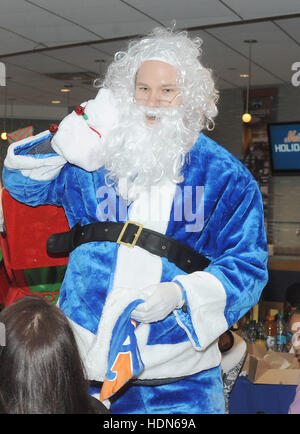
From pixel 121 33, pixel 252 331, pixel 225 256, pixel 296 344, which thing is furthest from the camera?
pixel 121 33

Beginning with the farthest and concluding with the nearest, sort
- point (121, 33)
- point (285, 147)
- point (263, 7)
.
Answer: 1. point (285, 147)
2. point (121, 33)
3. point (263, 7)

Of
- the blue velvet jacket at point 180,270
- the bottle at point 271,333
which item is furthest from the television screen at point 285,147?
the blue velvet jacket at point 180,270

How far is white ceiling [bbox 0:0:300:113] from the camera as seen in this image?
3609 millimetres

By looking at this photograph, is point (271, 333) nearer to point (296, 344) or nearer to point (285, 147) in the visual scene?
point (296, 344)

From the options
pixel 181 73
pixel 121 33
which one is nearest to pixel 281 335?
pixel 181 73

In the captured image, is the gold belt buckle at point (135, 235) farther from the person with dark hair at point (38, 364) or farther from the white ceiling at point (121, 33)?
the white ceiling at point (121, 33)

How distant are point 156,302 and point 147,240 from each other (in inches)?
7.0

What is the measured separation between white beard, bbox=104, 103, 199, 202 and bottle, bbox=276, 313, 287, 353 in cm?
181

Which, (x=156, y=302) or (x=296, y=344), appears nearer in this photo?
(x=156, y=302)

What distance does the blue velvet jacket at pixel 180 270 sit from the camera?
128 centimetres

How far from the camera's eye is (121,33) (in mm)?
4234

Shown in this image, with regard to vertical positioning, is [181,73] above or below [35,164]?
above

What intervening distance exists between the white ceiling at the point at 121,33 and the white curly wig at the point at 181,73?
7.23 ft

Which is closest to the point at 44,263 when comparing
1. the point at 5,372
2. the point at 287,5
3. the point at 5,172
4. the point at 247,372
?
the point at 5,172
